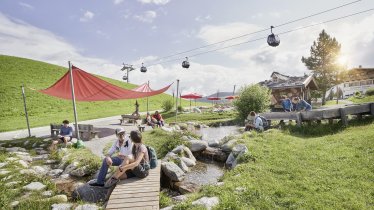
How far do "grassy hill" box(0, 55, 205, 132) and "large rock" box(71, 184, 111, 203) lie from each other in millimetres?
17585

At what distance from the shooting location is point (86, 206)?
5.48m

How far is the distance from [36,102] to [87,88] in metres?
24.7

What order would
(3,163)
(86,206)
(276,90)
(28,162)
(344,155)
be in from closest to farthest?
(86,206) → (344,155) → (3,163) → (28,162) → (276,90)

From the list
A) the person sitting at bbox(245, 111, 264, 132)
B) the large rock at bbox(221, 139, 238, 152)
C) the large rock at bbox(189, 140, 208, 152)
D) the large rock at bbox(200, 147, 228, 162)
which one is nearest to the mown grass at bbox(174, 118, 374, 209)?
the large rock at bbox(221, 139, 238, 152)

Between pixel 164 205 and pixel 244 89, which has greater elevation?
pixel 244 89

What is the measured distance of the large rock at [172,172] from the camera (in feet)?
25.7

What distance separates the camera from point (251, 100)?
21641 millimetres

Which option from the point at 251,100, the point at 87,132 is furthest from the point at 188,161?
the point at 251,100

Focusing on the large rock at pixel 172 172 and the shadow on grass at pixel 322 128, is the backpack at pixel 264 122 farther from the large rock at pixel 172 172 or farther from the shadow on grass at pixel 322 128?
the large rock at pixel 172 172

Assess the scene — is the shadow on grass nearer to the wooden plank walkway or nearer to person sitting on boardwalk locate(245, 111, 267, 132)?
person sitting on boardwalk locate(245, 111, 267, 132)

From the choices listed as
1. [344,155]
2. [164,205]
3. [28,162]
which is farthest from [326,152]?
[28,162]

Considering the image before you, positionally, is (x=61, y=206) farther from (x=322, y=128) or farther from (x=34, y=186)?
(x=322, y=128)

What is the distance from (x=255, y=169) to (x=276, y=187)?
137 cm

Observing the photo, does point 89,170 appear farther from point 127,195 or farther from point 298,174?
point 298,174
